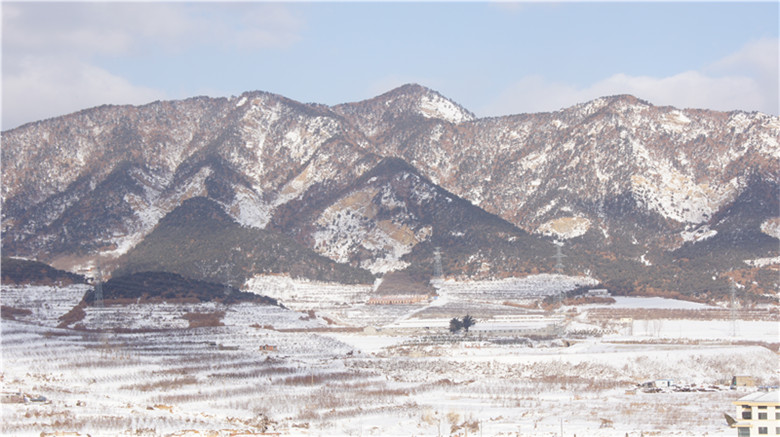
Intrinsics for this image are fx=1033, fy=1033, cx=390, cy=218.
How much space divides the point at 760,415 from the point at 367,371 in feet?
166

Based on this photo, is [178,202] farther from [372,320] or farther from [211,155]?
[372,320]

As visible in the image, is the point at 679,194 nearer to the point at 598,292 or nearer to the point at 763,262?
the point at 763,262

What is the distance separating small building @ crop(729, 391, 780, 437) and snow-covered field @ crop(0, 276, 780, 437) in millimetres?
18706

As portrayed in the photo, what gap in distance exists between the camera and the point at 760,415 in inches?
1495

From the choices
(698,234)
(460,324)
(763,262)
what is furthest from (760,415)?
(698,234)

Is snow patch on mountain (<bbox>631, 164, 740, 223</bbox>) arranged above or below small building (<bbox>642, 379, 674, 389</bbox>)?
above

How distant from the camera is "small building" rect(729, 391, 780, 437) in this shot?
37656 mm

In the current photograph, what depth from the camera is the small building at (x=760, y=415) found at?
3766cm

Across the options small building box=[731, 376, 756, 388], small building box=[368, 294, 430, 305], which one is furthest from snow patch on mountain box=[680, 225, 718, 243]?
small building box=[731, 376, 756, 388]

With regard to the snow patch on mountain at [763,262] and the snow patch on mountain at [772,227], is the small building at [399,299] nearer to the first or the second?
the snow patch on mountain at [763,262]

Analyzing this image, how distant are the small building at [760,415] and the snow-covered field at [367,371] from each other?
18706 millimetres

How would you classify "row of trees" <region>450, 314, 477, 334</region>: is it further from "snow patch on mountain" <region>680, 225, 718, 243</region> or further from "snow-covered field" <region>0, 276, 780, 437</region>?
"snow patch on mountain" <region>680, 225, 718, 243</region>

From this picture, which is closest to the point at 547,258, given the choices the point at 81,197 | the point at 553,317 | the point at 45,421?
the point at 553,317

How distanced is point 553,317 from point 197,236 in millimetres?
66308
